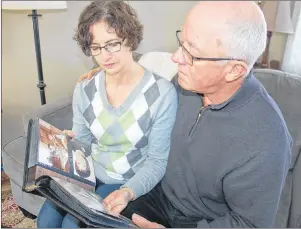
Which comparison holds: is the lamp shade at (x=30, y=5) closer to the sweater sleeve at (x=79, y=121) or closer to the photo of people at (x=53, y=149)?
the sweater sleeve at (x=79, y=121)

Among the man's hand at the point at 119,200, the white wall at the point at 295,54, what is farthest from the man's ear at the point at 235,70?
the white wall at the point at 295,54

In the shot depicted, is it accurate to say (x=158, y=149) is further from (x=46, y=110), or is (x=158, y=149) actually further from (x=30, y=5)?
(x=30, y=5)

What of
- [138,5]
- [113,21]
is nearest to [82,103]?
[113,21]

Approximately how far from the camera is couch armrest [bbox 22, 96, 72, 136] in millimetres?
1438

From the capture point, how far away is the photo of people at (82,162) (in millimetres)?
1053

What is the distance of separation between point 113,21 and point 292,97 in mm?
734

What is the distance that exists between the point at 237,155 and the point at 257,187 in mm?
100

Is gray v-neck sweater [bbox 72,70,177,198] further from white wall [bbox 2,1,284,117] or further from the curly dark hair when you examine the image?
white wall [bbox 2,1,284,117]

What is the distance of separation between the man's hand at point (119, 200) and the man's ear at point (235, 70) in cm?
48

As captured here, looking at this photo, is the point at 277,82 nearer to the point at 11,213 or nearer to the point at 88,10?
the point at 88,10

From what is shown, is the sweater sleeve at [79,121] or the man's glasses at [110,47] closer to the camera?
the man's glasses at [110,47]

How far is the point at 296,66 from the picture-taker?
5.00 feet

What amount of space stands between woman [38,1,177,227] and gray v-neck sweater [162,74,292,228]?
0.10 m

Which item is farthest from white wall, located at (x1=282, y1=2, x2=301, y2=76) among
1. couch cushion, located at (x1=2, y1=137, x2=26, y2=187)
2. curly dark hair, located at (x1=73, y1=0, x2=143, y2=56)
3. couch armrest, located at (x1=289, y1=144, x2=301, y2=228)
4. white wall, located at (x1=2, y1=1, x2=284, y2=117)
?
couch cushion, located at (x1=2, y1=137, x2=26, y2=187)
